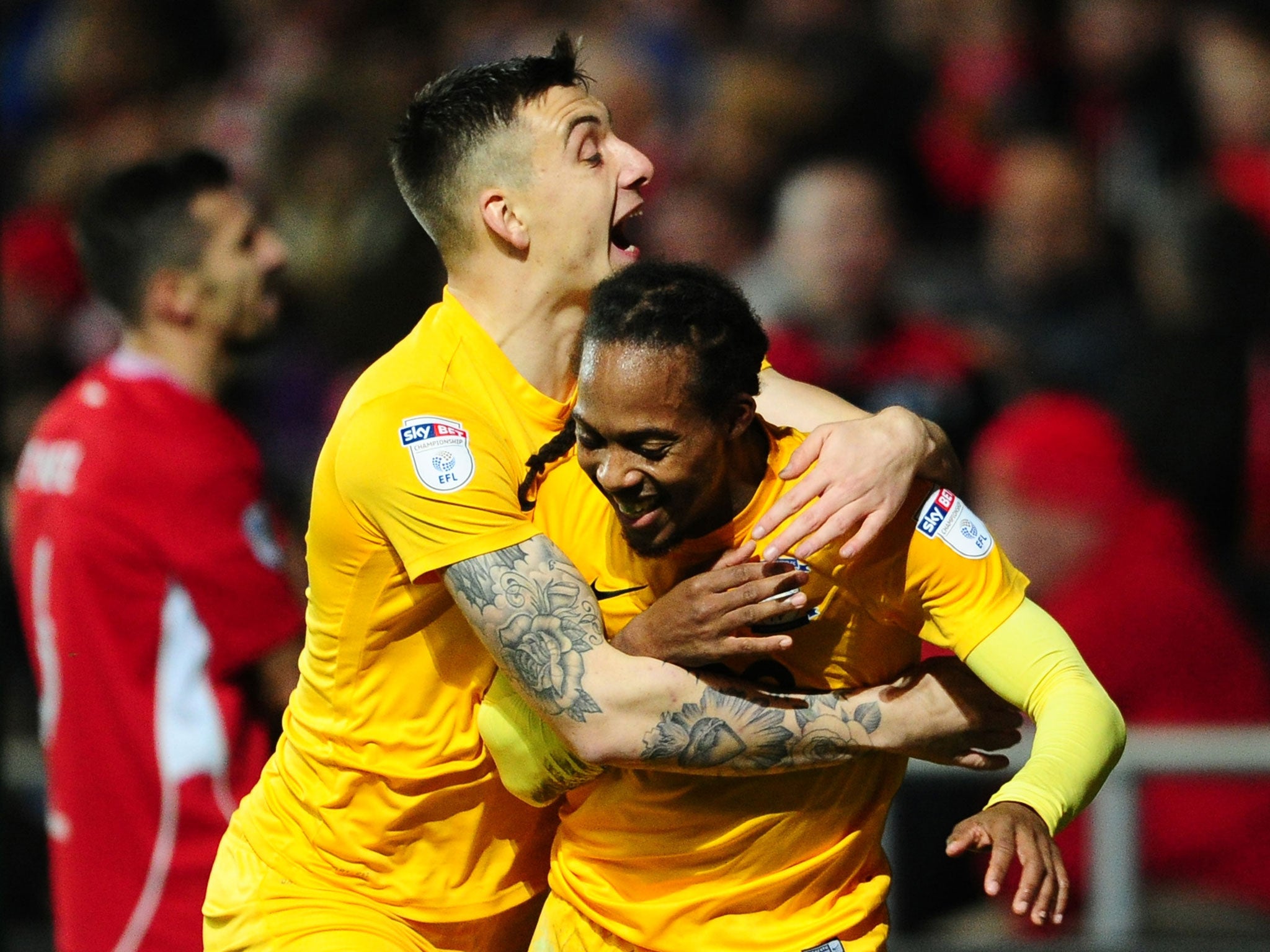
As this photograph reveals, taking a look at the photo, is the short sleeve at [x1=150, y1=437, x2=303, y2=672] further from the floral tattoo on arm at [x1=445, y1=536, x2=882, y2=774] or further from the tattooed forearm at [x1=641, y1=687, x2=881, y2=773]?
the tattooed forearm at [x1=641, y1=687, x2=881, y2=773]

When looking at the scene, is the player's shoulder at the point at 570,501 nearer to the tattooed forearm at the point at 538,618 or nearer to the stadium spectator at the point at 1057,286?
the tattooed forearm at the point at 538,618

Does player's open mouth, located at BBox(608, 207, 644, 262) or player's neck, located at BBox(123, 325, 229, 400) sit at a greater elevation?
player's open mouth, located at BBox(608, 207, 644, 262)

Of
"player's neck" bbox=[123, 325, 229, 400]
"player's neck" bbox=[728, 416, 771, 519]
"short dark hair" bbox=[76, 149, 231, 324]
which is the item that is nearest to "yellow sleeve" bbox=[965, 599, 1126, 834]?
"player's neck" bbox=[728, 416, 771, 519]

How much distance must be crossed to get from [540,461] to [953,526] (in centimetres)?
68

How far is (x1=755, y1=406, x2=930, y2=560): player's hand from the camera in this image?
2.85 m

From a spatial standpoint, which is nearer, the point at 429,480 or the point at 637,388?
the point at 637,388

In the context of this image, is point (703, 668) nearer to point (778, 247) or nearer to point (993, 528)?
point (993, 528)

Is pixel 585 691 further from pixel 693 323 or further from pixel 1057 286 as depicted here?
pixel 1057 286

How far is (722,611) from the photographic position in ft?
9.28

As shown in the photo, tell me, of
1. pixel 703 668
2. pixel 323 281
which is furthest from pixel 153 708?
pixel 323 281

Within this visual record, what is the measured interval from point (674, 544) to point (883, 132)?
16.3 feet

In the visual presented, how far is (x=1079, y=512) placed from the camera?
531 cm

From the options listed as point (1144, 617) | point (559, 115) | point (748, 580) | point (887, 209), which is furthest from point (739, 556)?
point (887, 209)

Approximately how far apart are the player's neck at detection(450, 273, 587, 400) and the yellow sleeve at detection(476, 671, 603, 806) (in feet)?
1.83
